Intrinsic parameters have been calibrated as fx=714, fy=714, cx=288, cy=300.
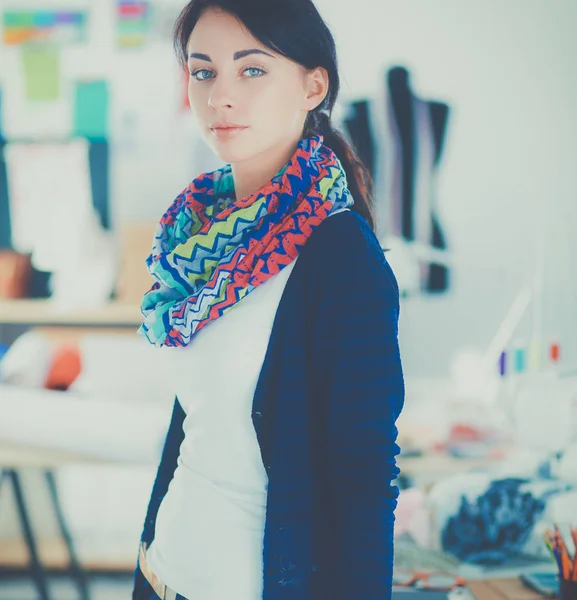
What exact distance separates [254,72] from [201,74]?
7 centimetres

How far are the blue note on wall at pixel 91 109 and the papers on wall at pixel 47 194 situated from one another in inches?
2.0

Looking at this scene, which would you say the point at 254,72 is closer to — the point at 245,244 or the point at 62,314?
the point at 245,244

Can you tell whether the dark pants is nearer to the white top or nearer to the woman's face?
the white top

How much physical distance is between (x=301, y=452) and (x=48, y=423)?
1583mm

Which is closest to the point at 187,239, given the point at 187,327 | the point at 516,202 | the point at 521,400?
the point at 187,327

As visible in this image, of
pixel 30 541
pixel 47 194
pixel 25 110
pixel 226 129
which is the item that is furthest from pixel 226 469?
pixel 25 110

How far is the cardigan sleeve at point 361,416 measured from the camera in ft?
2.20

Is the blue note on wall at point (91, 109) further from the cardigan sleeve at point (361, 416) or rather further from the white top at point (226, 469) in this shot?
the cardigan sleeve at point (361, 416)

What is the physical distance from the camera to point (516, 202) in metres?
2.32

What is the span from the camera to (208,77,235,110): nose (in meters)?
0.79

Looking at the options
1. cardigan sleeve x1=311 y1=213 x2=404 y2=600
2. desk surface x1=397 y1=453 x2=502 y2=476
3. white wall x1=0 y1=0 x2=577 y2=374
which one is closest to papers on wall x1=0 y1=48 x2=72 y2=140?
white wall x1=0 y1=0 x2=577 y2=374

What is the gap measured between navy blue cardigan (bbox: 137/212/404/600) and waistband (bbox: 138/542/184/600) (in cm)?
13

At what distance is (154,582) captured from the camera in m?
0.82

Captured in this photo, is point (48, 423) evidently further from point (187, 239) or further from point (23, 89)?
point (187, 239)
